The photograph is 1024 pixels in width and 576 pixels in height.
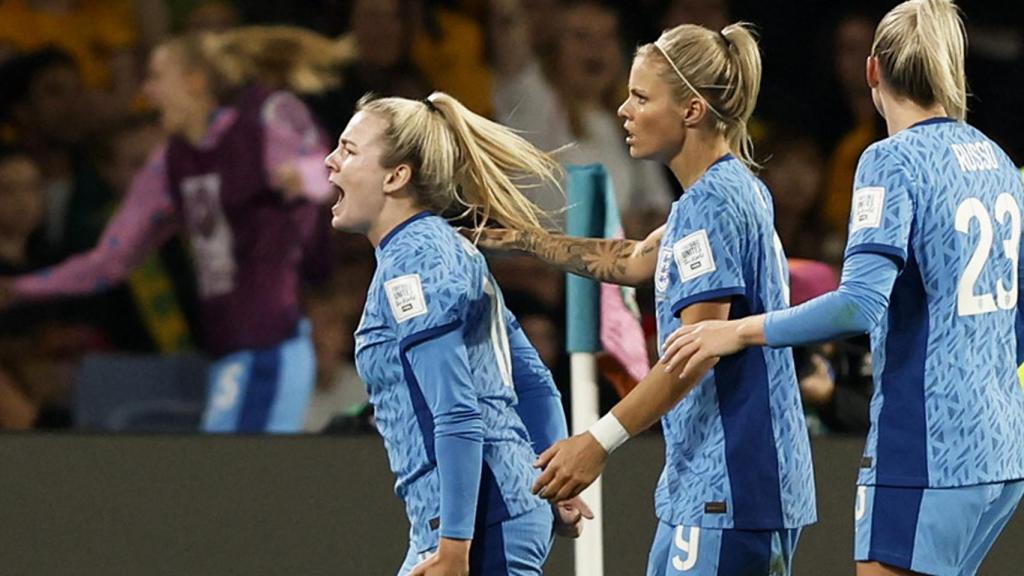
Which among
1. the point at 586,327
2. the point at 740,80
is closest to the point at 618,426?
the point at 740,80

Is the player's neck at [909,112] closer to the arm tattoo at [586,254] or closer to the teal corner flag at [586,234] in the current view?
the arm tattoo at [586,254]

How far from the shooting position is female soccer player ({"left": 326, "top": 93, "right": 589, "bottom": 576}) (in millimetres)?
3123

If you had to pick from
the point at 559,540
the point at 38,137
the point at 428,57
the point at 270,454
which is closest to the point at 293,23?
the point at 428,57

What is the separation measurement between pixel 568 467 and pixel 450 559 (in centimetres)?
24

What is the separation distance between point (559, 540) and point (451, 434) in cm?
229

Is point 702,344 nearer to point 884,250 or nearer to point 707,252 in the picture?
point 707,252

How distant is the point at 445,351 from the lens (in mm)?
3137

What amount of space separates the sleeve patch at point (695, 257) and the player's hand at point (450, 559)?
1.83ft

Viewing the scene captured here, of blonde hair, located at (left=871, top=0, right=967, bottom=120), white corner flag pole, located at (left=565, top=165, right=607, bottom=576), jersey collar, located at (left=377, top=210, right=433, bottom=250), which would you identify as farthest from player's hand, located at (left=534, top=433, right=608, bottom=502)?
white corner flag pole, located at (left=565, top=165, right=607, bottom=576)

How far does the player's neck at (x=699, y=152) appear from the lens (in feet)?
11.0

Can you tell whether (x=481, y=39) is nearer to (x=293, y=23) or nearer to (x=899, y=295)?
(x=293, y=23)

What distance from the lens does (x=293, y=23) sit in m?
6.45

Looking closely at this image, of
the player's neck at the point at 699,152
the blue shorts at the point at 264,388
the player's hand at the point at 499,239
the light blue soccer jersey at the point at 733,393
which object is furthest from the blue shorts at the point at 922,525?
the blue shorts at the point at 264,388

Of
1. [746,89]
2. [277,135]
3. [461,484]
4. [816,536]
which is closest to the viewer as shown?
[461,484]
